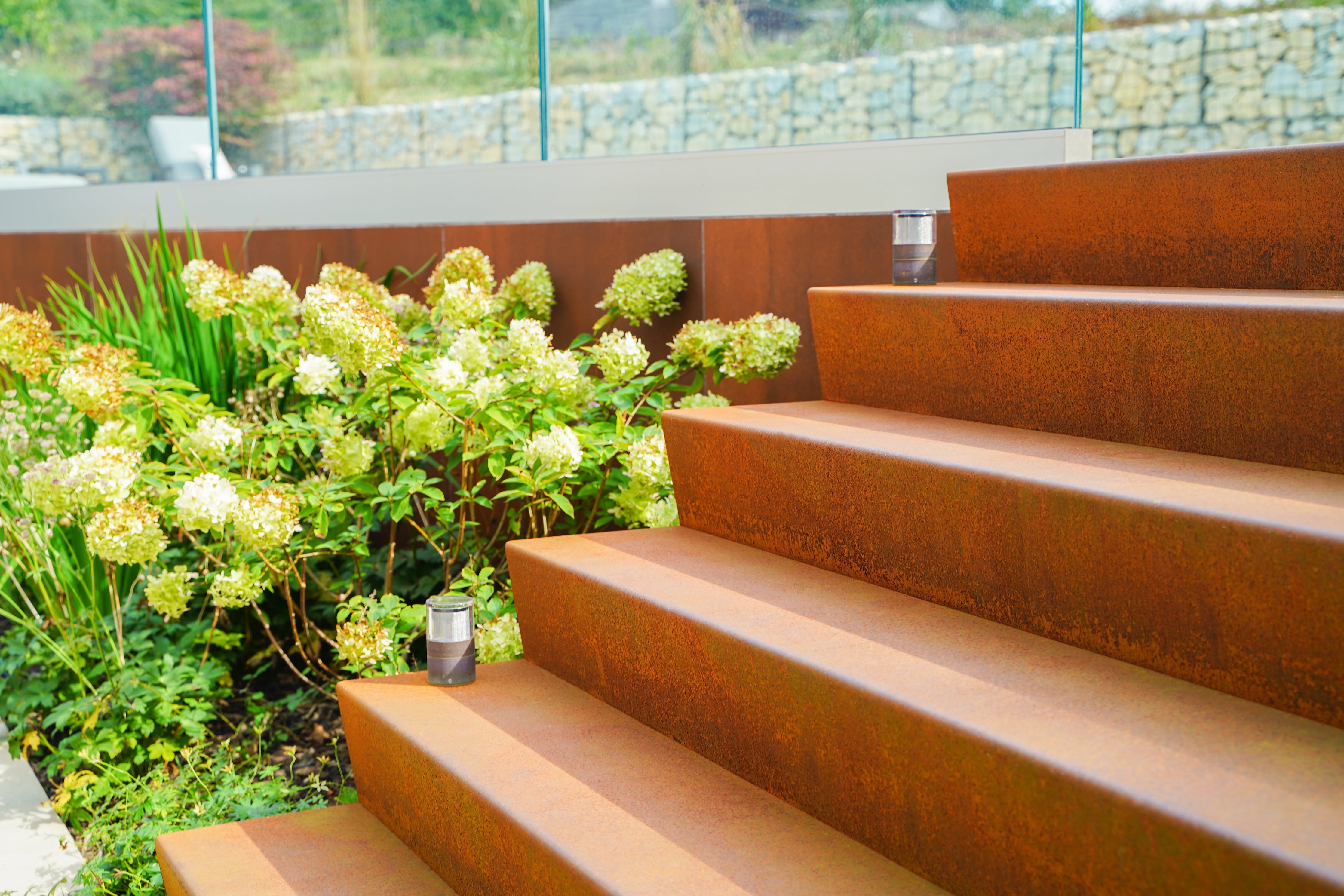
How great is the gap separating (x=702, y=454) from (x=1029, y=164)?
3.17 ft

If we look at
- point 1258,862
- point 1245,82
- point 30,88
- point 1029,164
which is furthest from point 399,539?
point 30,88

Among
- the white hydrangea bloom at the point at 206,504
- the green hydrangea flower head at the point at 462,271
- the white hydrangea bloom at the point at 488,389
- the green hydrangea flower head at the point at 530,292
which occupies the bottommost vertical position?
the white hydrangea bloom at the point at 206,504

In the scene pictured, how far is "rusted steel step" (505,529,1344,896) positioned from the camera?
1019mm

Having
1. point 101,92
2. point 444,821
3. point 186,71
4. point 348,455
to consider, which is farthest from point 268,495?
point 101,92

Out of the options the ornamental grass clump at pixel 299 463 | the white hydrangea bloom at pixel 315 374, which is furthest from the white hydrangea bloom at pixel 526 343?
the white hydrangea bloom at pixel 315 374

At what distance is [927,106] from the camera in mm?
2668

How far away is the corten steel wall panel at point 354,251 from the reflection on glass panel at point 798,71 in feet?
2.01

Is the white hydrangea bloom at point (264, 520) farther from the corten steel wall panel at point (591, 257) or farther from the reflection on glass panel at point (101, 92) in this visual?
the reflection on glass panel at point (101, 92)

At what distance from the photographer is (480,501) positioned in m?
2.41

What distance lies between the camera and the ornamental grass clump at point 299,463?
7.37 ft

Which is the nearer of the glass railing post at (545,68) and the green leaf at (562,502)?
the green leaf at (562,502)

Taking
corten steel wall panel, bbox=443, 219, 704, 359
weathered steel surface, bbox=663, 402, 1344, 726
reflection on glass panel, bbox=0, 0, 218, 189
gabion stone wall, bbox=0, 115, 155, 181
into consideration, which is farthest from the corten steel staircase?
gabion stone wall, bbox=0, 115, 155, 181

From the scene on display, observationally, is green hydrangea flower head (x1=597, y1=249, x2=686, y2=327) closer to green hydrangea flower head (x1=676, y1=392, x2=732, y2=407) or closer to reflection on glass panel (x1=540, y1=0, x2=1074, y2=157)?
green hydrangea flower head (x1=676, y1=392, x2=732, y2=407)

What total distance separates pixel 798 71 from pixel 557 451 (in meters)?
1.37
